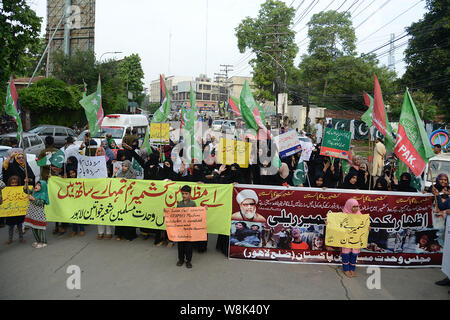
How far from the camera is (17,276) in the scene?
5105mm

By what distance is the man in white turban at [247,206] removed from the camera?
19.4 feet

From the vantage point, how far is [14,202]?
638 cm

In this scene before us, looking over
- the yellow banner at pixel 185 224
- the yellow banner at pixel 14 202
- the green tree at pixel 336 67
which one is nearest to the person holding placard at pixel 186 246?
the yellow banner at pixel 185 224

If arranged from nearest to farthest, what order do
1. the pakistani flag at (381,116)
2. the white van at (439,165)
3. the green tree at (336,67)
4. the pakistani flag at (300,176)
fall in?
the pakistani flag at (381,116) < the pakistani flag at (300,176) < the white van at (439,165) < the green tree at (336,67)

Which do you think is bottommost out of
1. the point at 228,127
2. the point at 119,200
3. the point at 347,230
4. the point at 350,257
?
the point at 350,257

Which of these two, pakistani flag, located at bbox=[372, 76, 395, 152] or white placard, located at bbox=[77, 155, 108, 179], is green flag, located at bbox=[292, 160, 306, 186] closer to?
pakistani flag, located at bbox=[372, 76, 395, 152]

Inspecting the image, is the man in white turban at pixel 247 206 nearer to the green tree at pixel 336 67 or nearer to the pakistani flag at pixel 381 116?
the pakistani flag at pixel 381 116

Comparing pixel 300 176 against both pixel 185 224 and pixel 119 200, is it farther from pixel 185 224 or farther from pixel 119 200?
pixel 119 200

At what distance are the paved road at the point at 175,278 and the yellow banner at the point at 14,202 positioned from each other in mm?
662

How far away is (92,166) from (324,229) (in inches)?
198

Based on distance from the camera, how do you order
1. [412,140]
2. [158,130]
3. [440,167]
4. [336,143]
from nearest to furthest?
[412,140] → [336,143] → [440,167] → [158,130]

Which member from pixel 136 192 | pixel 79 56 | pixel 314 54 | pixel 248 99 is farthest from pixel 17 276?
pixel 314 54

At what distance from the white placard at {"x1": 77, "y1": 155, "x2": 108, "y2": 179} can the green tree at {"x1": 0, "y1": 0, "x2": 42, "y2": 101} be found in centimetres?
675

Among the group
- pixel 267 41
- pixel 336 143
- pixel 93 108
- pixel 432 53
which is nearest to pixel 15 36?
pixel 93 108
